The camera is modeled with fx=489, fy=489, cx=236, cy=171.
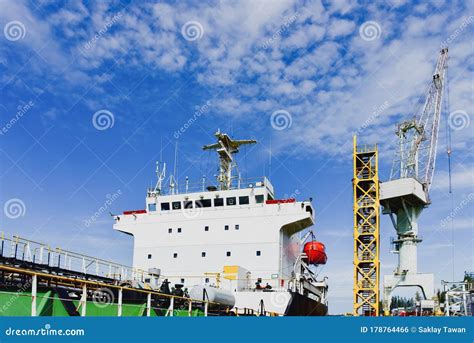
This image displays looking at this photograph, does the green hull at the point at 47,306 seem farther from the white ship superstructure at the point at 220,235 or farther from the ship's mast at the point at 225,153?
the ship's mast at the point at 225,153

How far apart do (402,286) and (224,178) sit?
66.0ft

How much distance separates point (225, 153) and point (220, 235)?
7.99 meters

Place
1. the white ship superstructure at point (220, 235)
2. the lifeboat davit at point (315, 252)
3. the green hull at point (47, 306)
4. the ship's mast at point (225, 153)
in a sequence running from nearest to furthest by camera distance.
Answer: the green hull at point (47, 306), the white ship superstructure at point (220, 235), the ship's mast at point (225, 153), the lifeboat davit at point (315, 252)

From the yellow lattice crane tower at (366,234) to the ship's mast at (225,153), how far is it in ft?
38.8

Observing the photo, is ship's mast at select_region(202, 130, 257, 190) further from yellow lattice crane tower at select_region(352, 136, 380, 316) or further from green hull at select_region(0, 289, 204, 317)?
green hull at select_region(0, 289, 204, 317)

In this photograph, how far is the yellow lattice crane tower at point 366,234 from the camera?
43406 mm

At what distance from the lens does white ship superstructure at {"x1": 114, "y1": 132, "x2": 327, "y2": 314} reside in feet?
104

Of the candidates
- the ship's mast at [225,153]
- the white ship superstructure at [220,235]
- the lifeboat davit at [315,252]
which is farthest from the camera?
the lifeboat davit at [315,252]

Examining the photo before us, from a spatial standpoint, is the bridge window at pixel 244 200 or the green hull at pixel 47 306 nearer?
the green hull at pixel 47 306

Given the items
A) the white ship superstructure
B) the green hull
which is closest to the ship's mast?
the white ship superstructure

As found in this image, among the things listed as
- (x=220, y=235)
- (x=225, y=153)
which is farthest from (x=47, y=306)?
(x=225, y=153)

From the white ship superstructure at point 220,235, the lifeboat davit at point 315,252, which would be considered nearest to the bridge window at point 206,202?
the white ship superstructure at point 220,235

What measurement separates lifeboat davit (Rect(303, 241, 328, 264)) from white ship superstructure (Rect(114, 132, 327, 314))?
9.31 metres

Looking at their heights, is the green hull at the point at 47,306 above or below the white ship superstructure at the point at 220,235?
below
